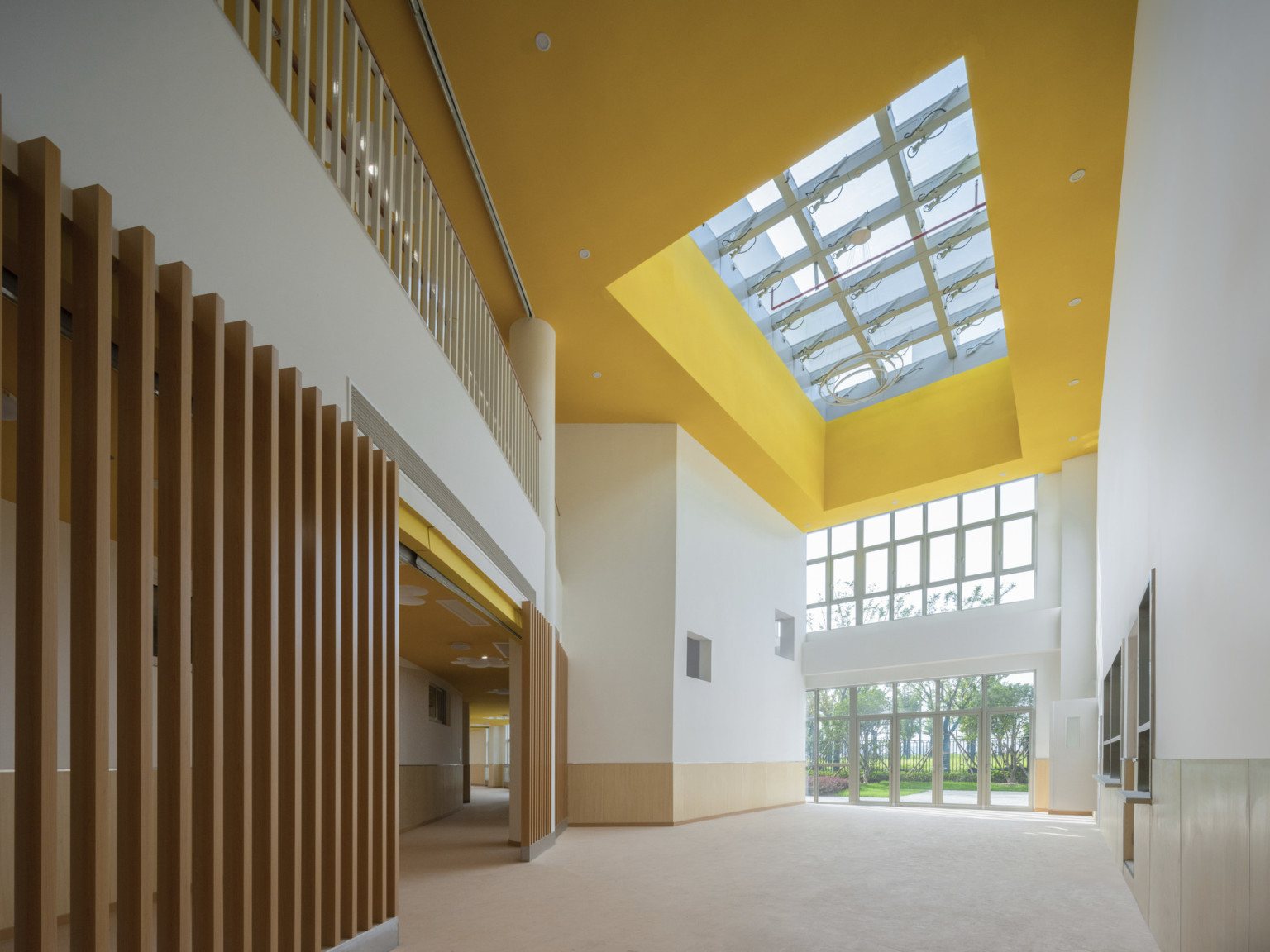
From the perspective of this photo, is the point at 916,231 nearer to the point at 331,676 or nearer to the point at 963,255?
the point at 963,255

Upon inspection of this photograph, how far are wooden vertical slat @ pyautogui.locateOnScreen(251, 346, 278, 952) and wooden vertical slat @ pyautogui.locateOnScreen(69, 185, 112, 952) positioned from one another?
109 cm

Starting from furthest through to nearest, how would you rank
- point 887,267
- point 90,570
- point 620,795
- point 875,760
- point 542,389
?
point 875,760 < point 887,267 < point 620,795 < point 542,389 < point 90,570

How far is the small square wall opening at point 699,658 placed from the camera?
16938 millimetres

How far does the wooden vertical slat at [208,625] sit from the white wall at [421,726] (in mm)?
11065

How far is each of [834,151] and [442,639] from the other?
28.2 ft

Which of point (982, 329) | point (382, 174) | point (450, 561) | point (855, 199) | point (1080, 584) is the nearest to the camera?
point (382, 174)

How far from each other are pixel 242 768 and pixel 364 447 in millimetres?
2007

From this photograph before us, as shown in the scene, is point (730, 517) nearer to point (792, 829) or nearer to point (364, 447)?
point (792, 829)

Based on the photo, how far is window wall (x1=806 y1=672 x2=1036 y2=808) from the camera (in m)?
20.3

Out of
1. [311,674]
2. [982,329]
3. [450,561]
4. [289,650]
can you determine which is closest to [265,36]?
[289,650]

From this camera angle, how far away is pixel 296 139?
4.36m

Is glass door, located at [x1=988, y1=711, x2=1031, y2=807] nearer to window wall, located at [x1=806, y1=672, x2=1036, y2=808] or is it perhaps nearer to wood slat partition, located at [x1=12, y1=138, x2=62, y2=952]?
window wall, located at [x1=806, y1=672, x2=1036, y2=808]

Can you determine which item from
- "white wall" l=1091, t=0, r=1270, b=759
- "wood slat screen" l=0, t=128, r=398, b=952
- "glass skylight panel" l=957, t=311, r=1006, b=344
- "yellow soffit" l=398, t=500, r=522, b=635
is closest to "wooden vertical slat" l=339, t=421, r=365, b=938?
"wood slat screen" l=0, t=128, r=398, b=952

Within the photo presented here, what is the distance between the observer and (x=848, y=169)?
13523mm
